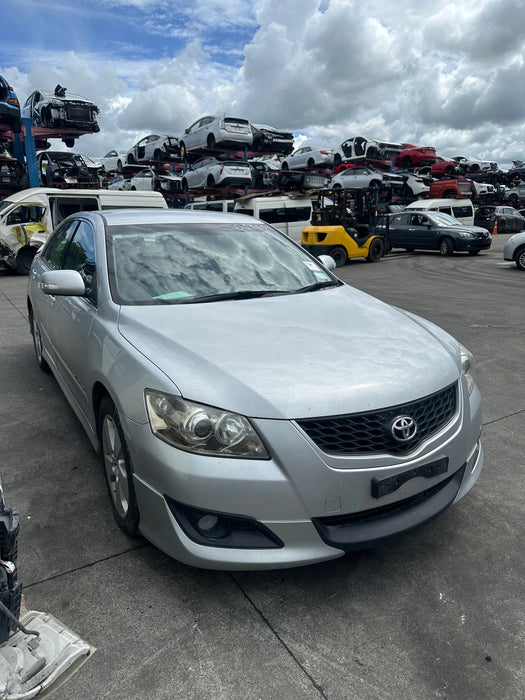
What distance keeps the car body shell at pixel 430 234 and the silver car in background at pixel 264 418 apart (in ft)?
52.7

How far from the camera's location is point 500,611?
1.97m

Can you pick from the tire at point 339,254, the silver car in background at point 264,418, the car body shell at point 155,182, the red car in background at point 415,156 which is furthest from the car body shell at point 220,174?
the silver car in background at point 264,418

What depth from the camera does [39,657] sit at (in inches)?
63.4

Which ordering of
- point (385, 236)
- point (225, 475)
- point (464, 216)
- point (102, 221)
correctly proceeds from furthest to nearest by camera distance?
point (464, 216), point (385, 236), point (102, 221), point (225, 475)

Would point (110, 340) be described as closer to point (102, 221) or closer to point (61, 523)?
point (61, 523)

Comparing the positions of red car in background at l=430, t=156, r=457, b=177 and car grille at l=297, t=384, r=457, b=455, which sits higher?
red car in background at l=430, t=156, r=457, b=177

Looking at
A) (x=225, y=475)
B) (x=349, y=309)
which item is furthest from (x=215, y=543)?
(x=349, y=309)

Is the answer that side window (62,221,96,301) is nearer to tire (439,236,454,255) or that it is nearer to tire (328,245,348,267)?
tire (328,245,348,267)

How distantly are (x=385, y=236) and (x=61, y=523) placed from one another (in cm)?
1650

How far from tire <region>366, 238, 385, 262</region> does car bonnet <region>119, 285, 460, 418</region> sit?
1408 centimetres

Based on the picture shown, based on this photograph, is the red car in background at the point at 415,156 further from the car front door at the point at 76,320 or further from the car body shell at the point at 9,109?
the car front door at the point at 76,320

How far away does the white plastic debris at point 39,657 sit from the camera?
59.9 inches

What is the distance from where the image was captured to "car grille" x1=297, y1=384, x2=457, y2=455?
5.95 ft

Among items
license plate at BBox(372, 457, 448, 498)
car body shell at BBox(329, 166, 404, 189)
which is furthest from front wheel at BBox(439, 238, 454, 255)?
license plate at BBox(372, 457, 448, 498)
